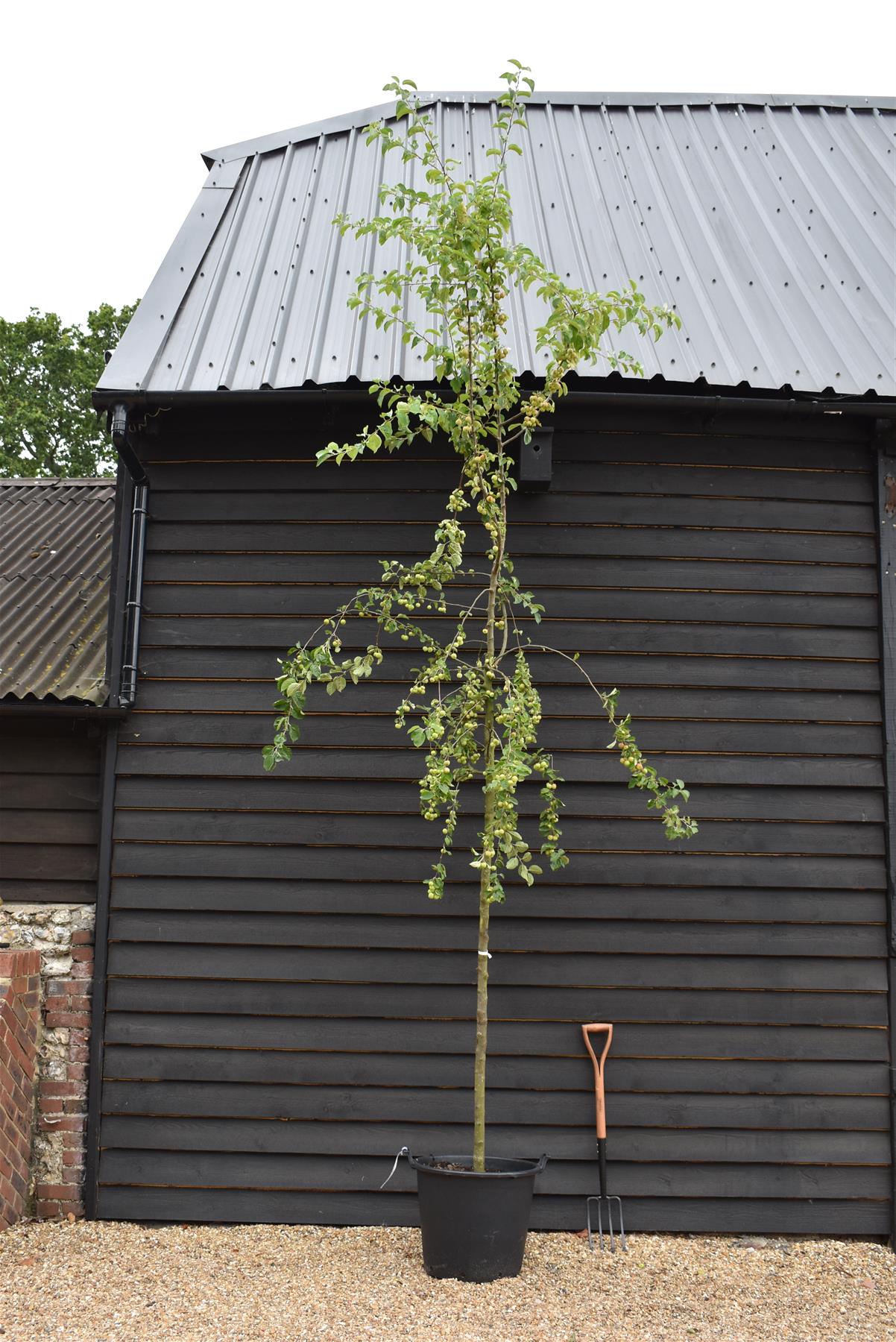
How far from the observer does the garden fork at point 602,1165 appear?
4.48m

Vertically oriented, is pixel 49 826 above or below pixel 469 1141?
above

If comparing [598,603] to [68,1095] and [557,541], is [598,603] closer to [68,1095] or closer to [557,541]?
[557,541]

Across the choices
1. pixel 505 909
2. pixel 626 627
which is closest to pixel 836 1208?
pixel 505 909

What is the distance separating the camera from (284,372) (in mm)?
5121

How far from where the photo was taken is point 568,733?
4969mm

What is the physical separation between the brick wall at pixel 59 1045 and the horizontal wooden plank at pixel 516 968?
197 millimetres

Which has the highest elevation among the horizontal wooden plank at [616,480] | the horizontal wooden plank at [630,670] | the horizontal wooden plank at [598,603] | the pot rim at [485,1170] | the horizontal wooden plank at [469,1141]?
the horizontal wooden plank at [616,480]

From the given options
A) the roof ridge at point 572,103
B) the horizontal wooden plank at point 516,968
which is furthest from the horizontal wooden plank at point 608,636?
the roof ridge at point 572,103

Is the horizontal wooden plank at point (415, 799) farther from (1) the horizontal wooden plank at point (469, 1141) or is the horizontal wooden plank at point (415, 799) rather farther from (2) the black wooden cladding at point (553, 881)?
(1) the horizontal wooden plank at point (469, 1141)

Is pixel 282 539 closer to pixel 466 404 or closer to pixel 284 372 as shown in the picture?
pixel 284 372

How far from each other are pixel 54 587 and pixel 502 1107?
4055 millimetres

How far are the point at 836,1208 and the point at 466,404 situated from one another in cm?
396

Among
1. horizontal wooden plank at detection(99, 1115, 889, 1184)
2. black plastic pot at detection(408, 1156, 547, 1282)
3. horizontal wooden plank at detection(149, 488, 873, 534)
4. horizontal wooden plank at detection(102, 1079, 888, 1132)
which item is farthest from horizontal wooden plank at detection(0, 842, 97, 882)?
black plastic pot at detection(408, 1156, 547, 1282)

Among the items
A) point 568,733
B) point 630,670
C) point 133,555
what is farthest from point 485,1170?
point 133,555
